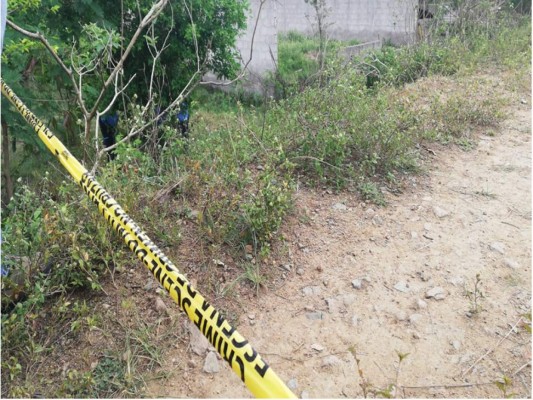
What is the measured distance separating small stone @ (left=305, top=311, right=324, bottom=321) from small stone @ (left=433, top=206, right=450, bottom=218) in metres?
1.22

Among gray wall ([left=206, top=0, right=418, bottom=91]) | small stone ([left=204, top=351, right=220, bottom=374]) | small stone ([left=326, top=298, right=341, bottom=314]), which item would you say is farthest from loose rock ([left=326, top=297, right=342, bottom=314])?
gray wall ([left=206, top=0, right=418, bottom=91])

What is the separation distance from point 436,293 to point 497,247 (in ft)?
2.07

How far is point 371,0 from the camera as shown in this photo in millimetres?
9922

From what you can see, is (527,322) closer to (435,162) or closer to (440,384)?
(440,384)

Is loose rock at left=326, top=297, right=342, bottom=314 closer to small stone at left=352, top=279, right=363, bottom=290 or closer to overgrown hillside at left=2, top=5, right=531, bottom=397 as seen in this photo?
small stone at left=352, top=279, right=363, bottom=290

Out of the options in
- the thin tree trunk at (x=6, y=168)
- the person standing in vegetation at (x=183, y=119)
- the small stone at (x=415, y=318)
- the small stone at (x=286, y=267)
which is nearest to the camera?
the small stone at (x=415, y=318)

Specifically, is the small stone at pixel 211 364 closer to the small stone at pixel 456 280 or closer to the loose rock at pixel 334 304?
the loose rock at pixel 334 304

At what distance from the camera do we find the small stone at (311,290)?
8.14 feet

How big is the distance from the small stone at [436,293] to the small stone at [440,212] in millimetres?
743

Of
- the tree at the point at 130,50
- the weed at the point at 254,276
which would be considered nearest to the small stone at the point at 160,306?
the weed at the point at 254,276

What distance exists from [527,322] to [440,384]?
626mm

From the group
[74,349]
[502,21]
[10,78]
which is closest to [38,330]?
[74,349]

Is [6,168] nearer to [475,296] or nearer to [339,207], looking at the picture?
[339,207]

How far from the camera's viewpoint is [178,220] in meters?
2.85
